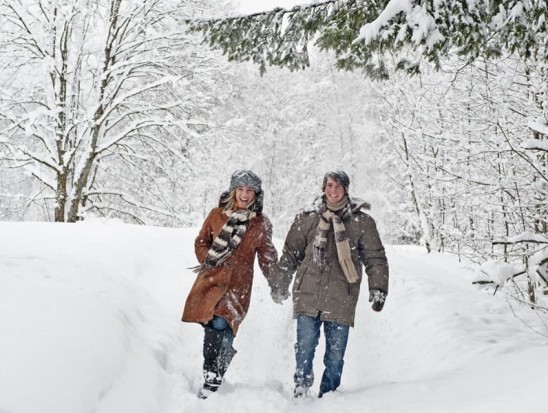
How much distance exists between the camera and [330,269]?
14.1ft

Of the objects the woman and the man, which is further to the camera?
the man

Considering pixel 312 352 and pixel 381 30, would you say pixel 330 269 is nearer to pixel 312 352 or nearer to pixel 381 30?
pixel 312 352

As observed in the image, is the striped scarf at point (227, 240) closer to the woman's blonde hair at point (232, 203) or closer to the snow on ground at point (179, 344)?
the woman's blonde hair at point (232, 203)

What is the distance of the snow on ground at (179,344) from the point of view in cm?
292

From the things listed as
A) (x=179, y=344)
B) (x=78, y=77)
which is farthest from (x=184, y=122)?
(x=179, y=344)

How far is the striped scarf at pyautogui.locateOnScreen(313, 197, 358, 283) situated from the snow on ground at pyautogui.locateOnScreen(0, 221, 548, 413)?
1.06 m

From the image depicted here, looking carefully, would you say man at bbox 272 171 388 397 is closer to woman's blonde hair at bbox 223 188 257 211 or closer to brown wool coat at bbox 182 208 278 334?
brown wool coat at bbox 182 208 278 334

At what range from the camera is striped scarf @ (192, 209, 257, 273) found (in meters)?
4.16

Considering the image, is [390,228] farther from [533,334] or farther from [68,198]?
[533,334]

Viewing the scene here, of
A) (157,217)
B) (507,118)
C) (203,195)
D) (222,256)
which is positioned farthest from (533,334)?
(203,195)

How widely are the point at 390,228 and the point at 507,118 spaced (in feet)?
59.4

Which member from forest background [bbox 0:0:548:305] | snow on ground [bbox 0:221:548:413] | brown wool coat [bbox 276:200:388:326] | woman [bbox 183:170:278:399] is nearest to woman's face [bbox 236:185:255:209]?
woman [bbox 183:170:278:399]

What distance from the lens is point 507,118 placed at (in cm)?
693

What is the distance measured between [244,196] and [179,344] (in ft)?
6.01
